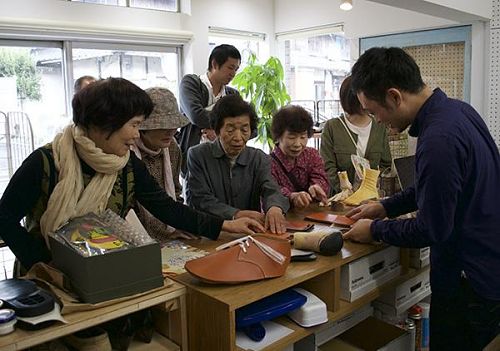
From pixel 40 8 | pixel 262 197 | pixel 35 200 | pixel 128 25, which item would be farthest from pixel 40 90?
pixel 35 200

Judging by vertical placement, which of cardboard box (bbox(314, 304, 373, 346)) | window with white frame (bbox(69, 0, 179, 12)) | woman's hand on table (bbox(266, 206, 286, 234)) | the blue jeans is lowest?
cardboard box (bbox(314, 304, 373, 346))

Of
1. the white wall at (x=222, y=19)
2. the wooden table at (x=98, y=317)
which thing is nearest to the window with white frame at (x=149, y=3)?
the white wall at (x=222, y=19)

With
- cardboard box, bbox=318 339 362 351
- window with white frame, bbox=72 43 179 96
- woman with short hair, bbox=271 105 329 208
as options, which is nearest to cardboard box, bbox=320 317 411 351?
cardboard box, bbox=318 339 362 351

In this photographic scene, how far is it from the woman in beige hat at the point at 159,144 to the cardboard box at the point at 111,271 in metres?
0.51

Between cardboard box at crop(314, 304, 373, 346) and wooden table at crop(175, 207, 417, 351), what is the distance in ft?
0.41

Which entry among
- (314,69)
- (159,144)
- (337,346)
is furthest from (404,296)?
(314,69)

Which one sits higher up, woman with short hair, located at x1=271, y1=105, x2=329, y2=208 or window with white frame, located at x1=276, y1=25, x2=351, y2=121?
window with white frame, located at x1=276, y1=25, x2=351, y2=121

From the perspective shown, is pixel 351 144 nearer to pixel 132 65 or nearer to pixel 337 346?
pixel 337 346

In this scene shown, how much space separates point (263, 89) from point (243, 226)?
11.2 feet

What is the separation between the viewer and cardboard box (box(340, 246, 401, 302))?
1549 millimetres

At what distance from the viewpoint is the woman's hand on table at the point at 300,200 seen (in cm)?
211

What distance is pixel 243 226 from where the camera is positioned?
5.47 ft

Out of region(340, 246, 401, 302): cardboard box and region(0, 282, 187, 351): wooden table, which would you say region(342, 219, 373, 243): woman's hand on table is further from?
region(0, 282, 187, 351): wooden table

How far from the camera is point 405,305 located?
1.92 metres
